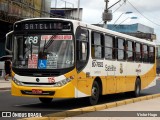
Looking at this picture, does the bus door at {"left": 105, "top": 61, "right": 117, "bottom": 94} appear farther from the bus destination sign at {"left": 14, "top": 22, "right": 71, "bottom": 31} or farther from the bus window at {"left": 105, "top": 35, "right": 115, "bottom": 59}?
the bus destination sign at {"left": 14, "top": 22, "right": 71, "bottom": 31}

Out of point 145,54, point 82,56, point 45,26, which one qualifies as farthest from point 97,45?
point 145,54

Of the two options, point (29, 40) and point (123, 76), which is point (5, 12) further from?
point (29, 40)

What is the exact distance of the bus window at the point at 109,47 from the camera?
1766 cm

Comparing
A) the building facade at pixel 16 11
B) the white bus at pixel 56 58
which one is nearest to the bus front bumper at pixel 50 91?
the white bus at pixel 56 58

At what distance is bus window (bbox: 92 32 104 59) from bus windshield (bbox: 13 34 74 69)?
1.72 m

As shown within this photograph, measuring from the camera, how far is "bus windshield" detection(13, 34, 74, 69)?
578 inches

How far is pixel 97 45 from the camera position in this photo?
16688mm

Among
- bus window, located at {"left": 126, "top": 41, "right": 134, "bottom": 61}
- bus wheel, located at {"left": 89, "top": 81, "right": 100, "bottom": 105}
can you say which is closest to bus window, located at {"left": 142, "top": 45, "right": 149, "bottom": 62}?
bus window, located at {"left": 126, "top": 41, "right": 134, "bottom": 61}

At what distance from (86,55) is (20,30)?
243cm

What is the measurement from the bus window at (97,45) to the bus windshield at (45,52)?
1.72 m

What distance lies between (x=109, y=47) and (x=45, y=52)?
3.86m

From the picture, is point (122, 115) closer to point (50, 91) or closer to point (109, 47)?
point (50, 91)

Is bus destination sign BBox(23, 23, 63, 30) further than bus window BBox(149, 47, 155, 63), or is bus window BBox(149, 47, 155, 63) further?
bus window BBox(149, 47, 155, 63)

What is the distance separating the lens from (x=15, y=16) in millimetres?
34812
